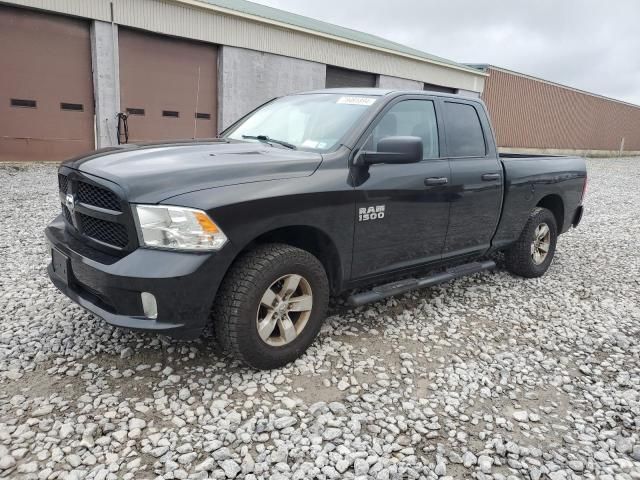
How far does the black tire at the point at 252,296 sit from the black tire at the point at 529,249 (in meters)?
2.94

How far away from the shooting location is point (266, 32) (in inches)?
556

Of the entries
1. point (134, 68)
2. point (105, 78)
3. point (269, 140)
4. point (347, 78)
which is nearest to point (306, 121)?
point (269, 140)

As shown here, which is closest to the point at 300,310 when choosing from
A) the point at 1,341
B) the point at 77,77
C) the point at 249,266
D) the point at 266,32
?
the point at 249,266

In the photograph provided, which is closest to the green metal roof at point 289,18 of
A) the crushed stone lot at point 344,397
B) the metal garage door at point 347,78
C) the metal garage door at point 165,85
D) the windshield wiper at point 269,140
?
the metal garage door at point 347,78

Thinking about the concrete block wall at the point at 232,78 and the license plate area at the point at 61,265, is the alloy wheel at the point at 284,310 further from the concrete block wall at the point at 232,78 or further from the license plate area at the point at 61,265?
the concrete block wall at the point at 232,78

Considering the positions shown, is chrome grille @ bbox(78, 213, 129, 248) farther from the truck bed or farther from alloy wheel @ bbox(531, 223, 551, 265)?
alloy wheel @ bbox(531, 223, 551, 265)

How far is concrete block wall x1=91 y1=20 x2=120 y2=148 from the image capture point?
11.2 m

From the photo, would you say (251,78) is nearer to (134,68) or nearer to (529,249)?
(134,68)

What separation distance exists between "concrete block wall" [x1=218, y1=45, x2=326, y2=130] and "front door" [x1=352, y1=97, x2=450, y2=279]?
1074cm

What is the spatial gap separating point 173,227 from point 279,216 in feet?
2.05

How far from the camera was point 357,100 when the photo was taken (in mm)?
3639

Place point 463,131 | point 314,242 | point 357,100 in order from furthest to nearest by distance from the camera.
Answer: point 463,131, point 357,100, point 314,242

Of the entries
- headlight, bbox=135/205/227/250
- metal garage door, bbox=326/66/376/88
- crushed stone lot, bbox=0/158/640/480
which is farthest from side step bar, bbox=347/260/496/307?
metal garage door, bbox=326/66/376/88

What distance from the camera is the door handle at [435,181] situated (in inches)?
144
